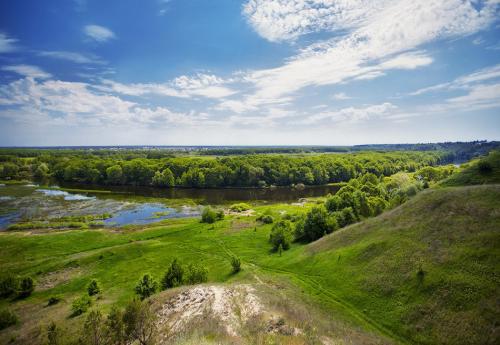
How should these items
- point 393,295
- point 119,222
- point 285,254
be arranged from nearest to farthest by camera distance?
1. point 393,295
2. point 285,254
3. point 119,222

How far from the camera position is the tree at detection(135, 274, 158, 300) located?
34.2 metres

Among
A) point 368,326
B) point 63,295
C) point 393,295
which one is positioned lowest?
point 63,295

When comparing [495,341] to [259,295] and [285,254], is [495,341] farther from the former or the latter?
[285,254]

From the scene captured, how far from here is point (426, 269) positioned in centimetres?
2766

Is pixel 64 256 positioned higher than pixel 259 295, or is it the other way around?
pixel 259 295

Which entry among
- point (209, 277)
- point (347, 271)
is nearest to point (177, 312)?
point (209, 277)

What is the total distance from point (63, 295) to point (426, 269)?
1825 inches

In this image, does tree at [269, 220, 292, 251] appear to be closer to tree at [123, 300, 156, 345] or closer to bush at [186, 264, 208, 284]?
bush at [186, 264, 208, 284]

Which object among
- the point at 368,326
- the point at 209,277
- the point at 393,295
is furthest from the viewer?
the point at 209,277

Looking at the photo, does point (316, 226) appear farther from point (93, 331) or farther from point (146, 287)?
point (93, 331)

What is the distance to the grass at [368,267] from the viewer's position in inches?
944

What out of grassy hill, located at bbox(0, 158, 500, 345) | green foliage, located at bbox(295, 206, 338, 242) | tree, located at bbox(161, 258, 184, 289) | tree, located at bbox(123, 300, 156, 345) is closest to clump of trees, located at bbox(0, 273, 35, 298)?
grassy hill, located at bbox(0, 158, 500, 345)

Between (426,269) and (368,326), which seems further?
(426,269)

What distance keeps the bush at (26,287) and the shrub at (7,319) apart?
818cm
